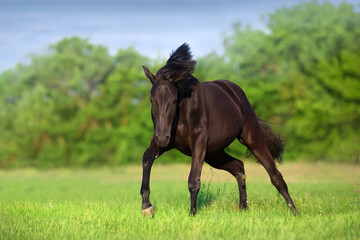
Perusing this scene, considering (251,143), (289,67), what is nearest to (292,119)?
(289,67)

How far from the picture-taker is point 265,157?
7.75 meters

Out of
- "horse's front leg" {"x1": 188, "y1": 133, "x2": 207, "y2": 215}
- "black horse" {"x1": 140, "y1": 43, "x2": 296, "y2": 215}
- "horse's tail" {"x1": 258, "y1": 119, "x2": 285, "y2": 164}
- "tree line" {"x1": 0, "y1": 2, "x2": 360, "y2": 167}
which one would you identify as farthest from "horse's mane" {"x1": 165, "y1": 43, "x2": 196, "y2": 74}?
"tree line" {"x1": 0, "y1": 2, "x2": 360, "y2": 167}

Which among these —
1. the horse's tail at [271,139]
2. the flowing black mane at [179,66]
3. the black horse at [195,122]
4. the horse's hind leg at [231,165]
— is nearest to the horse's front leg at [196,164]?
the black horse at [195,122]

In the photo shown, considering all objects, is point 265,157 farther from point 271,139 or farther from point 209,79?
point 209,79

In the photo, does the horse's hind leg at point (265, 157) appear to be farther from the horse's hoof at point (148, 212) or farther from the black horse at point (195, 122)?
the horse's hoof at point (148, 212)

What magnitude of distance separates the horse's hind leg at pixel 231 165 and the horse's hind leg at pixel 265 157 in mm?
497

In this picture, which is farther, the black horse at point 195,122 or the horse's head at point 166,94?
the black horse at point 195,122

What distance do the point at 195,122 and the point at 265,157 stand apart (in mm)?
2020

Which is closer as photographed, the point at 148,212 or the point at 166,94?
the point at 166,94

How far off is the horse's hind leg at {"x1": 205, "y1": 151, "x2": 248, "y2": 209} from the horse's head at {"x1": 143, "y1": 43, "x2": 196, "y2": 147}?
6.84ft

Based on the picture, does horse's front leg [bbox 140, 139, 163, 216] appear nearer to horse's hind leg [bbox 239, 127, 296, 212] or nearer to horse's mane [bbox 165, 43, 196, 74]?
horse's mane [bbox 165, 43, 196, 74]

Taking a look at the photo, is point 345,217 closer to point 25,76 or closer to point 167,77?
point 167,77

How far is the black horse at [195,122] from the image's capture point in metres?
5.94

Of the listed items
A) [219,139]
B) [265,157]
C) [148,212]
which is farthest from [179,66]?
[265,157]
